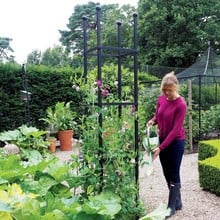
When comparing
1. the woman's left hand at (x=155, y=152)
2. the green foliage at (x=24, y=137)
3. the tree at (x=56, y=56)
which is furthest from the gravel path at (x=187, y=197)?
the tree at (x=56, y=56)

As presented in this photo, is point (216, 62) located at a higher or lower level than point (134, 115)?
higher

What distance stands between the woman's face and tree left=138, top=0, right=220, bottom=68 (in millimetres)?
16473

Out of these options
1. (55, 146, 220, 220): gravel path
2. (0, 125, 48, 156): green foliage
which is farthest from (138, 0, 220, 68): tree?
(0, 125, 48, 156): green foliage

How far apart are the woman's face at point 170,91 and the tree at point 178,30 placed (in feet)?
54.0

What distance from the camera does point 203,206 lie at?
358 centimetres

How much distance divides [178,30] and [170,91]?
17.8 m

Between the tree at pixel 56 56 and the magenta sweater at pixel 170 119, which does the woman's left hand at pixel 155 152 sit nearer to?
the magenta sweater at pixel 170 119

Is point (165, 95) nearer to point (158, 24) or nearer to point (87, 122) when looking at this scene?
point (87, 122)

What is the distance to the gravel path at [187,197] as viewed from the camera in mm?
3328

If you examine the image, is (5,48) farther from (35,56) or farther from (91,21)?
(35,56)

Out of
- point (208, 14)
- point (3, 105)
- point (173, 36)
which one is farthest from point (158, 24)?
point (3, 105)

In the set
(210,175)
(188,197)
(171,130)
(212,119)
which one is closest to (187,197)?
(188,197)

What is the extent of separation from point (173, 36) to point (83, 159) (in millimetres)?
18224

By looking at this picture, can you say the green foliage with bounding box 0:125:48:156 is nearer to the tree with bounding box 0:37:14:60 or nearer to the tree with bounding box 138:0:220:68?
the tree with bounding box 138:0:220:68
